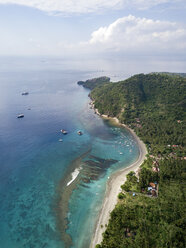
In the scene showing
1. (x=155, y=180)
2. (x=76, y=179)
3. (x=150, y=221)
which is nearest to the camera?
(x=150, y=221)

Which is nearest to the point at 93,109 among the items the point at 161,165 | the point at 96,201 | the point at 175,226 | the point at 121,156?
the point at 121,156

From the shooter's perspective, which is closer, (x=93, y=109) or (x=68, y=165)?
(x=68, y=165)

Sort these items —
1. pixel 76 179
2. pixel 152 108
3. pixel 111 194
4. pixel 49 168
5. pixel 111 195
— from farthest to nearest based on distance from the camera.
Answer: pixel 152 108
pixel 49 168
pixel 76 179
pixel 111 194
pixel 111 195

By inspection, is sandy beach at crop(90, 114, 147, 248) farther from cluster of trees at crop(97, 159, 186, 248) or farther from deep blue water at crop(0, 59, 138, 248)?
cluster of trees at crop(97, 159, 186, 248)

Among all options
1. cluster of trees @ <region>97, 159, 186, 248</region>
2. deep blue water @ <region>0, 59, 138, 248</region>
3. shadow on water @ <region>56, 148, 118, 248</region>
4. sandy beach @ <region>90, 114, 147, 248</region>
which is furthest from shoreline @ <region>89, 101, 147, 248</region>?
shadow on water @ <region>56, 148, 118, 248</region>

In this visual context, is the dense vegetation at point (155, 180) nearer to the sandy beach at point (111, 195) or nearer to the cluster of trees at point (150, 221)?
the cluster of trees at point (150, 221)

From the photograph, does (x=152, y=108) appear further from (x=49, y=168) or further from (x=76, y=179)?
(x=49, y=168)

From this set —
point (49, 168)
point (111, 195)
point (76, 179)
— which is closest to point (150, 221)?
point (111, 195)

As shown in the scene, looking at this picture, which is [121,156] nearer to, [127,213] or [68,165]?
[68,165]
